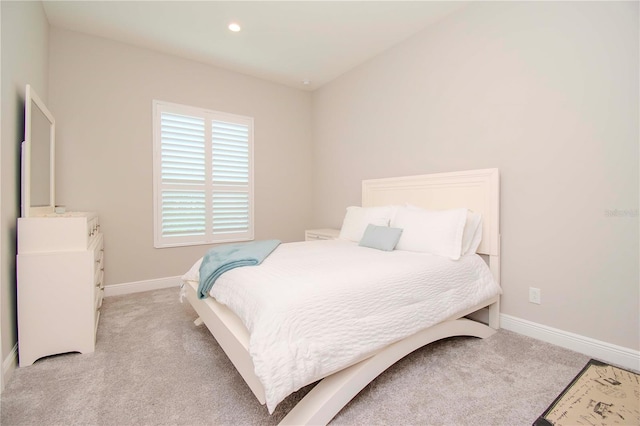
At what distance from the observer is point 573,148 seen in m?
1.94

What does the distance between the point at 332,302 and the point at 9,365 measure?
1914 millimetres

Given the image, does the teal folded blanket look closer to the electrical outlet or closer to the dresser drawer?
the dresser drawer

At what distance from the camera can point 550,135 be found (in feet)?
6.70

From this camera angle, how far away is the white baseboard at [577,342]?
176cm

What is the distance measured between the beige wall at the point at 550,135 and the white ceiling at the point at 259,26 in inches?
17.2

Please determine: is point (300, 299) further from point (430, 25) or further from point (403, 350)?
point (430, 25)

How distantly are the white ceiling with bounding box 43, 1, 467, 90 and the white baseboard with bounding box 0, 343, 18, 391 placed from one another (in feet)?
8.97

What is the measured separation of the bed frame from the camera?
1286mm

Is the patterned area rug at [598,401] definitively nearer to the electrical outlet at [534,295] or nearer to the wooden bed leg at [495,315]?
the electrical outlet at [534,295]

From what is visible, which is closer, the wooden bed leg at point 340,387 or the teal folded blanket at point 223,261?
the wooden bed leg at point 340,387

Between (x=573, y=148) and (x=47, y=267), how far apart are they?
3.48 metres

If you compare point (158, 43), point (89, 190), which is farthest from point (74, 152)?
point (158, 43)

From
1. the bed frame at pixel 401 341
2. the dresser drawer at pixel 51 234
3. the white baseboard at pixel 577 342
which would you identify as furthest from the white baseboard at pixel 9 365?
the white baseboard at pixel 577 342

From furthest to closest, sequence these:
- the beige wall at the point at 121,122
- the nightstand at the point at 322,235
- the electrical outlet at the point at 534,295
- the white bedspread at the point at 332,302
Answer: the nightstand at the point at 322,235
the beige wall at the point at 121,122
the electrical outlet at the point at 534,295
the white bedspread at the point at 332,302
